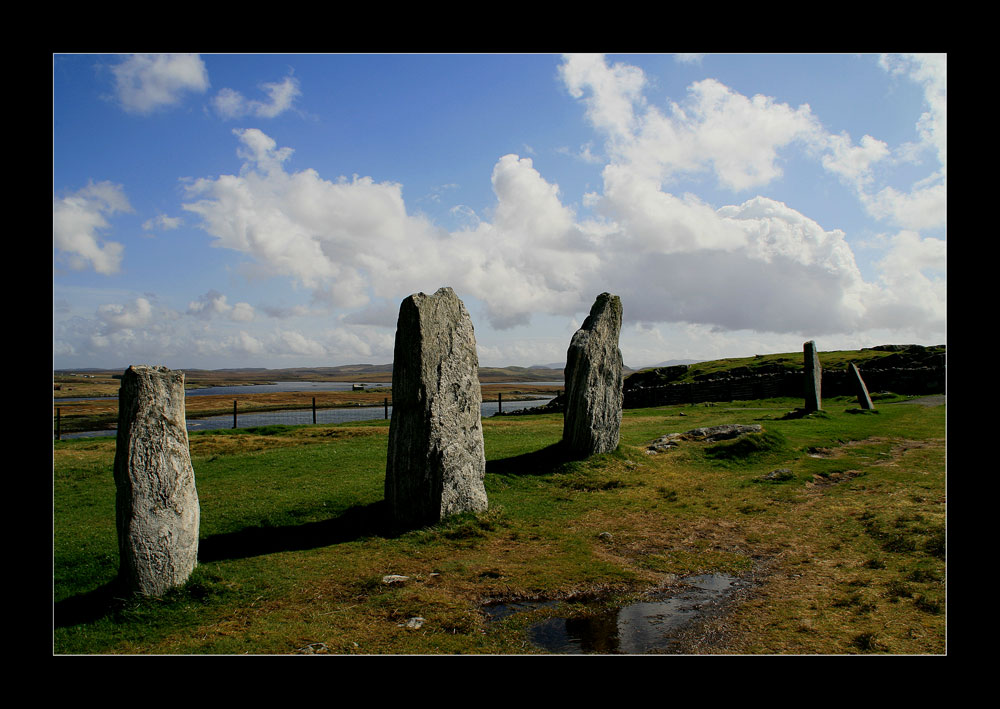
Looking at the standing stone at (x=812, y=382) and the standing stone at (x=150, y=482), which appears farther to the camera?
the standing stone at (x=812, y=382)

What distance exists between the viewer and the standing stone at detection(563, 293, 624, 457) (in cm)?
1670

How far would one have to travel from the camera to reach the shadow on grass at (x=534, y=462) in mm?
A: 15598

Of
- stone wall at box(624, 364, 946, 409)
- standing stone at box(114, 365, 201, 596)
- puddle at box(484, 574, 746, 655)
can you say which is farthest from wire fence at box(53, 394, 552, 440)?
puddle at box(484, 574, 746, 655)

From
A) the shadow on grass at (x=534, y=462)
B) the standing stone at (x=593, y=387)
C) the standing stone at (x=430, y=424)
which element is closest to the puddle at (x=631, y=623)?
the standing stone at (x=430, y=424)

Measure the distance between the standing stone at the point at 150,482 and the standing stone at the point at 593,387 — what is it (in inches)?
429

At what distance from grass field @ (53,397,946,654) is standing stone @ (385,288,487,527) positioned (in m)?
0.47

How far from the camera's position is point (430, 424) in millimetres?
11250

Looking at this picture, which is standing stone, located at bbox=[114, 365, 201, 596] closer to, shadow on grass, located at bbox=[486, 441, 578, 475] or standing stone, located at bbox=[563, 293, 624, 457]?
shadow on grass, located at bbox=[486, 441, 578, 475]

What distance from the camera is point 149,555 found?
25.8ft

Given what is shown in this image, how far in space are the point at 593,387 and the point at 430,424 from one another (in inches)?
279

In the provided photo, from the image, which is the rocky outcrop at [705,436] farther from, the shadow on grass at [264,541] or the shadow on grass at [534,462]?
the shadow on grass at [264,541]

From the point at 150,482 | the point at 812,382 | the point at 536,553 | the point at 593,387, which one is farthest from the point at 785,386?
the point at 150,482

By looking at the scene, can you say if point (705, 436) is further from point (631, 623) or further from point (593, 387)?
point (631, 623)
